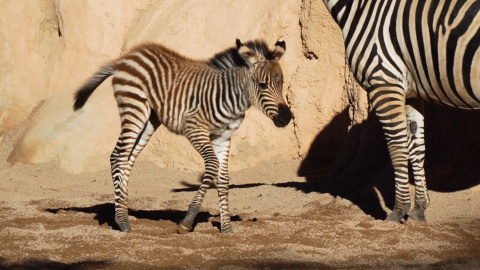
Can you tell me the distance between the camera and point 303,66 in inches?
485

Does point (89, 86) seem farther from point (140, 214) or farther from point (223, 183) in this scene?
point (223, 183)

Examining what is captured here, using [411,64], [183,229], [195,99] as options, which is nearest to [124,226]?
[183,229]

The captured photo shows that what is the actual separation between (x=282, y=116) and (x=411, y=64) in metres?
1.64

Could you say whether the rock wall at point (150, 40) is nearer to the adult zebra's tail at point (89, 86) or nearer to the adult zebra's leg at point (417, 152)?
the adult zebra's leg at point (417, 152)

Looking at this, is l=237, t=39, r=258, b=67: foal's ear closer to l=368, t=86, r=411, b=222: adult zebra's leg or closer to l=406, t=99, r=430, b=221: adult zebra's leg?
l=368, t=86, r=411, b=222: adult zebra's leg

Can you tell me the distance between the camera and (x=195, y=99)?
8.12 m

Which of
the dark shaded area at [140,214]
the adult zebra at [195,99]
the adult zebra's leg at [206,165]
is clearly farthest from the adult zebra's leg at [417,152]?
the adult zebra's leg at [206,165]

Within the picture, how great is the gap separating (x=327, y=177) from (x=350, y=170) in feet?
1.90

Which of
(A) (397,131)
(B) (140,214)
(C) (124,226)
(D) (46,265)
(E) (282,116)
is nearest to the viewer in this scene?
(D) (46,265)

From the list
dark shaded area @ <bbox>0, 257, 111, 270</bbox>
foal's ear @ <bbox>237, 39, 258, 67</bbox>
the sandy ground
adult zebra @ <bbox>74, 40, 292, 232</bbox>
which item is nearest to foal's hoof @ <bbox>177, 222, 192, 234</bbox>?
adult zebra @ <bbox>74, 40, 292, 232</bbox>

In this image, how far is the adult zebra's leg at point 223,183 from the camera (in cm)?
764

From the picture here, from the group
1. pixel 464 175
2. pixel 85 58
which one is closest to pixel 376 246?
pixel 464 175

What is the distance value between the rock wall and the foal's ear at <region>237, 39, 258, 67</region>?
4.37 metres

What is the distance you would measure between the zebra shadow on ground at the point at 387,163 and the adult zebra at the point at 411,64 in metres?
0.90
